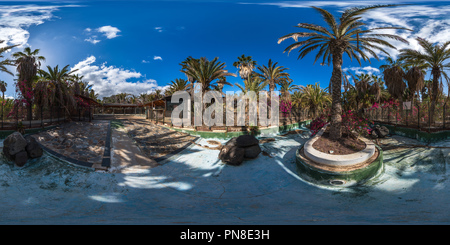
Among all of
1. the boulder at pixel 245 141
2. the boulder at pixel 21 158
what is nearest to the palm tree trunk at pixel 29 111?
the boulder at pixel 21 158

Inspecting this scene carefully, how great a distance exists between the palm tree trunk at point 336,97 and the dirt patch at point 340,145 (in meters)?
0.43

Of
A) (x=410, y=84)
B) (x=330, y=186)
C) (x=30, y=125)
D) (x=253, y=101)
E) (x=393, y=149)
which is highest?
(x=410, y=84)

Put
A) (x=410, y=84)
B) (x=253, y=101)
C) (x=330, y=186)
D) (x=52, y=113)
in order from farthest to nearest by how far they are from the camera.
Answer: (x=253, y=101), (x=410, y=84), (x=52, y=113), (x=330, y=186)

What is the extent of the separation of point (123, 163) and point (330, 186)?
887 cm

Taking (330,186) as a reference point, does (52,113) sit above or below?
above

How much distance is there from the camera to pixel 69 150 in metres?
9.69

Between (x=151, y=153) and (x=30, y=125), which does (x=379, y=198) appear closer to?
(x=151, y=153)

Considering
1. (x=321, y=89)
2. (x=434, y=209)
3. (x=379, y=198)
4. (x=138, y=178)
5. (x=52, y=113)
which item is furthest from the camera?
(x=321, y=89)

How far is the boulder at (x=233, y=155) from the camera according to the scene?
389 inches

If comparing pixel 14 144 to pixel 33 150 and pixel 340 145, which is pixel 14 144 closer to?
pixel 33 150

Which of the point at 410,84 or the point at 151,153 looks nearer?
the point at 151,153

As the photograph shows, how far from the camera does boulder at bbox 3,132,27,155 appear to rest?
828 cm

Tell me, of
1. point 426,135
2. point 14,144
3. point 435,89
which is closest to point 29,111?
point 14,144

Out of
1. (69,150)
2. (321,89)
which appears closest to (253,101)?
(321,89)
